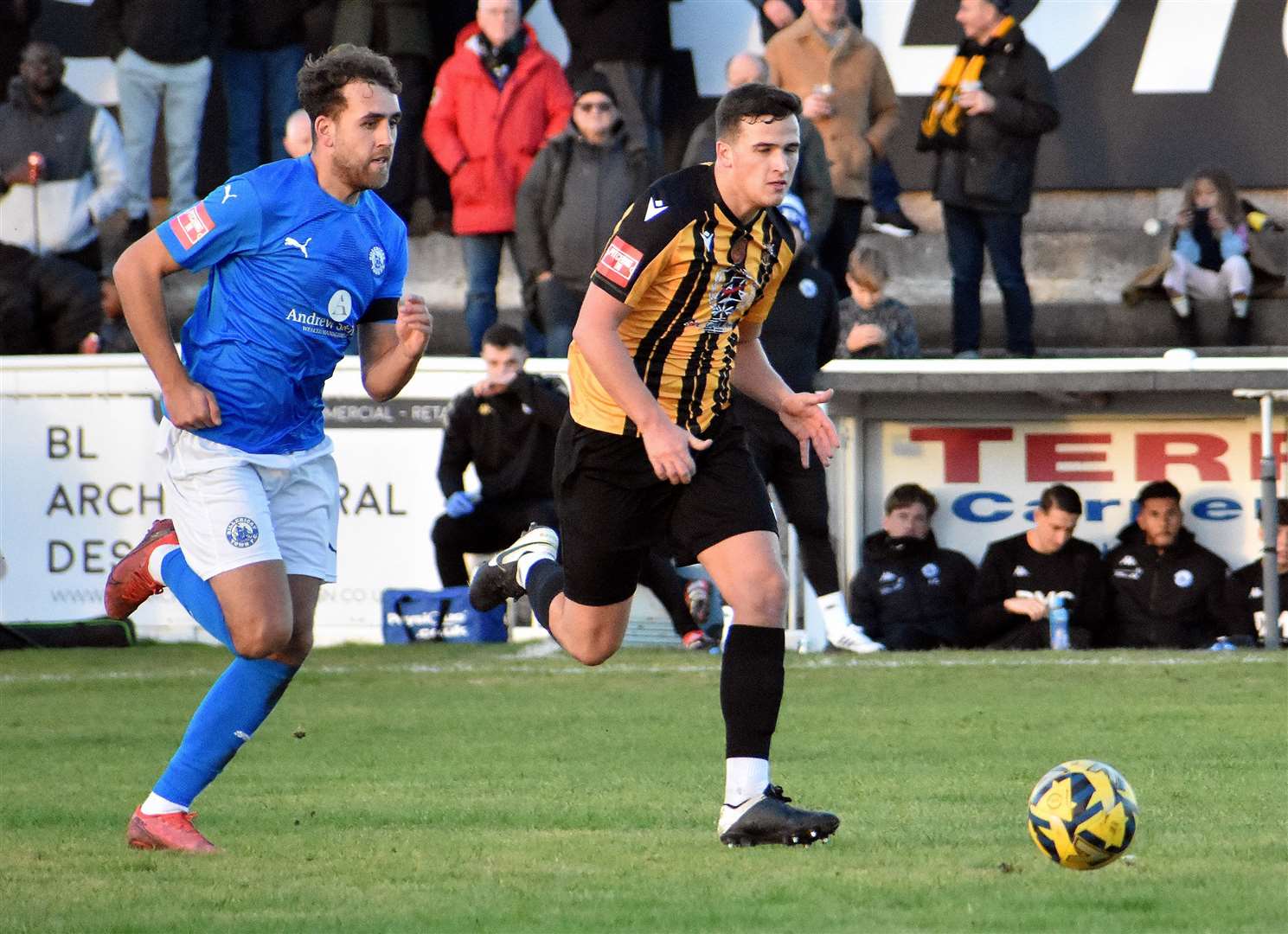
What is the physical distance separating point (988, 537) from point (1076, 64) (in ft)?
14.6

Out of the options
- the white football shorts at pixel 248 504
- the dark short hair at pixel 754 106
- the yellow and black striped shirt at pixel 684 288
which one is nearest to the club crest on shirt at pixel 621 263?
the yellow and black striped shirt at pixel 684 288

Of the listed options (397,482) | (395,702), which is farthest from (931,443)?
(395,702)

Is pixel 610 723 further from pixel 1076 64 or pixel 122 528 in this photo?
pixel 1076 64

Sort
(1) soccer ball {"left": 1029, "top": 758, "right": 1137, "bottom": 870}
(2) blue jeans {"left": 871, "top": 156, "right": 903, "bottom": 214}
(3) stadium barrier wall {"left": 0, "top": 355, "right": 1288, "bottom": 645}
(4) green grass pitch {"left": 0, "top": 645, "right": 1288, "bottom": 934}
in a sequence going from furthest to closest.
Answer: (2) blue jeans {"left": 871, "top": 156, "right": 903, "bottom": 214}
(3) stadium barrier wall {"left": 0, "top": 355, "right": 1288, "bottom": 645}
(1) soccer ball {"left": 1029, "top": 758, "right": 1137, "bottom": 870}
(4) green grass pitch {"left": 0, "top": 645, "right": 1288, "bottom": 934}

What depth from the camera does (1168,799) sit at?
22.3ft

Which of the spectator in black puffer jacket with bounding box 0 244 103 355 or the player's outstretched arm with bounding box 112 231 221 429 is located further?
the spectator in black puffer jacket with bounding box 0 244 103 355

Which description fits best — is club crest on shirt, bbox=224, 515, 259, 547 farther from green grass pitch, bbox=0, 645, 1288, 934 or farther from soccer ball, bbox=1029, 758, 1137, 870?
soccer ball, bbox=1029, 758, 1137, 870

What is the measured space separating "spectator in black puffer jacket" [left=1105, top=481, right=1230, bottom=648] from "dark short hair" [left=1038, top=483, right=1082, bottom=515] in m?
0.37

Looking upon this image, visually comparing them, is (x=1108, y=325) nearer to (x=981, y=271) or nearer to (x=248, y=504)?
(x=981, y=271)

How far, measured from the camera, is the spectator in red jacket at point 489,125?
14.5 metres

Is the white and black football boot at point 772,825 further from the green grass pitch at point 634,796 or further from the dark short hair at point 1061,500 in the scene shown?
the dark short hair at point 1061,500

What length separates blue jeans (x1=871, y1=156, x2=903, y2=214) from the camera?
53.2 ft

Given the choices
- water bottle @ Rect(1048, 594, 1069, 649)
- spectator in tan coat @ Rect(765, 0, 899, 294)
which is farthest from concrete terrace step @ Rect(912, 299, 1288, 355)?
water bottle @ Rect(1048, 594, 1069, 649)

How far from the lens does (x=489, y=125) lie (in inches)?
573
